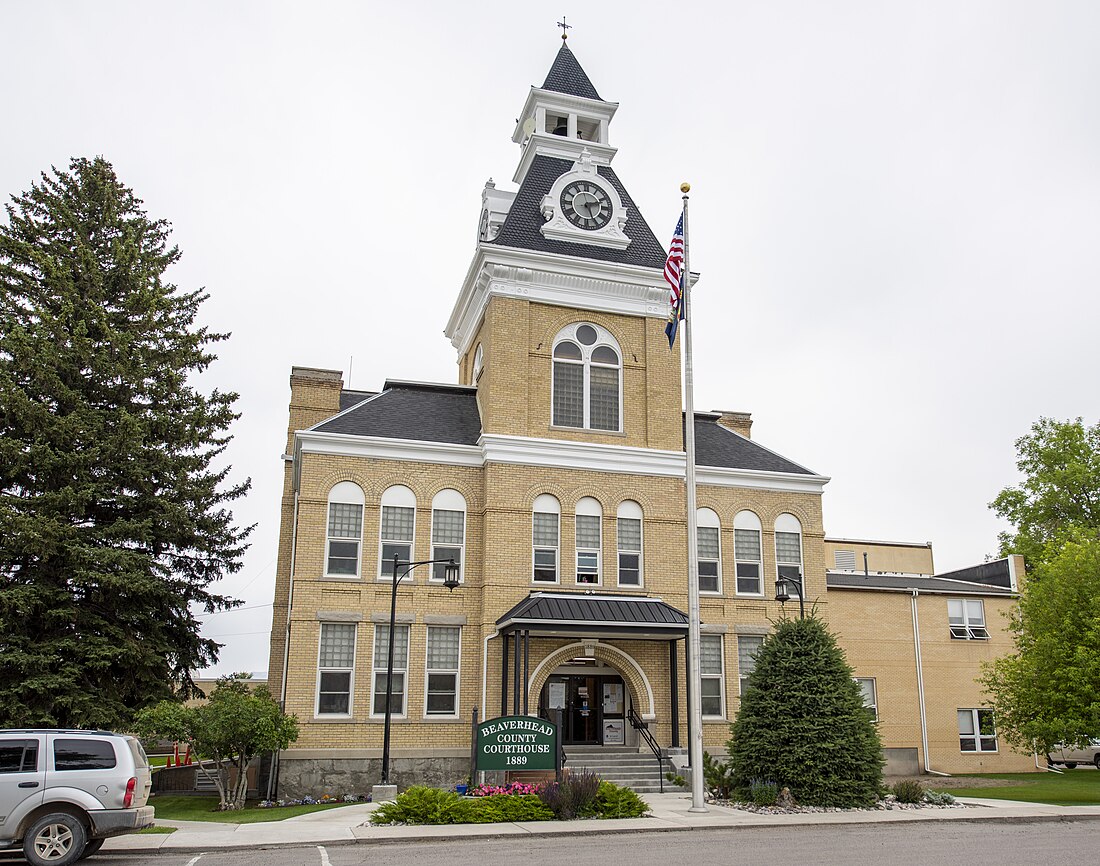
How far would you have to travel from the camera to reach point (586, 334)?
101 ft

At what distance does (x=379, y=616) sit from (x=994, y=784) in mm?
19981

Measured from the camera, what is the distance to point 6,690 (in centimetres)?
2319

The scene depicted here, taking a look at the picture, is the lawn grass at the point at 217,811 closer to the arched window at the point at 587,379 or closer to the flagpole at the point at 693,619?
the flagpole at the point at 693,619

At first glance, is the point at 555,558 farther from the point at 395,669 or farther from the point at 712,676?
the point at 712,676

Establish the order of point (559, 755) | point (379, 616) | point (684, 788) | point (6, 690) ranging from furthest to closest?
point (379, 616), point (684, 788), point (6, 690), point (559, 755)

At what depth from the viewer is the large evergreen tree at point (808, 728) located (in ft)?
68.9

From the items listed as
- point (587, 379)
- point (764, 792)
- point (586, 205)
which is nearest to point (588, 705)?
point (764, 792)

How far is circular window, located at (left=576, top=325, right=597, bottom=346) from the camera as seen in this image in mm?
30672

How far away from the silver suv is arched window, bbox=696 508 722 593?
18.7 metres

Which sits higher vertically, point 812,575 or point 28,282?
point 28,282

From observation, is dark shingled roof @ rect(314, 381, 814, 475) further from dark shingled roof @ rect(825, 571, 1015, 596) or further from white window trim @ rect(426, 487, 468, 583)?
dark shingled roof @ rect(825, 571, 1015, 596)

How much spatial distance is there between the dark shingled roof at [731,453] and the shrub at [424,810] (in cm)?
1498

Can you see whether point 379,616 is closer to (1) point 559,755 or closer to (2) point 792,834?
(1) point 559,755

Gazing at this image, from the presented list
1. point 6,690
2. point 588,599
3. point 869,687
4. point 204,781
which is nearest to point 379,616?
point 588,599
